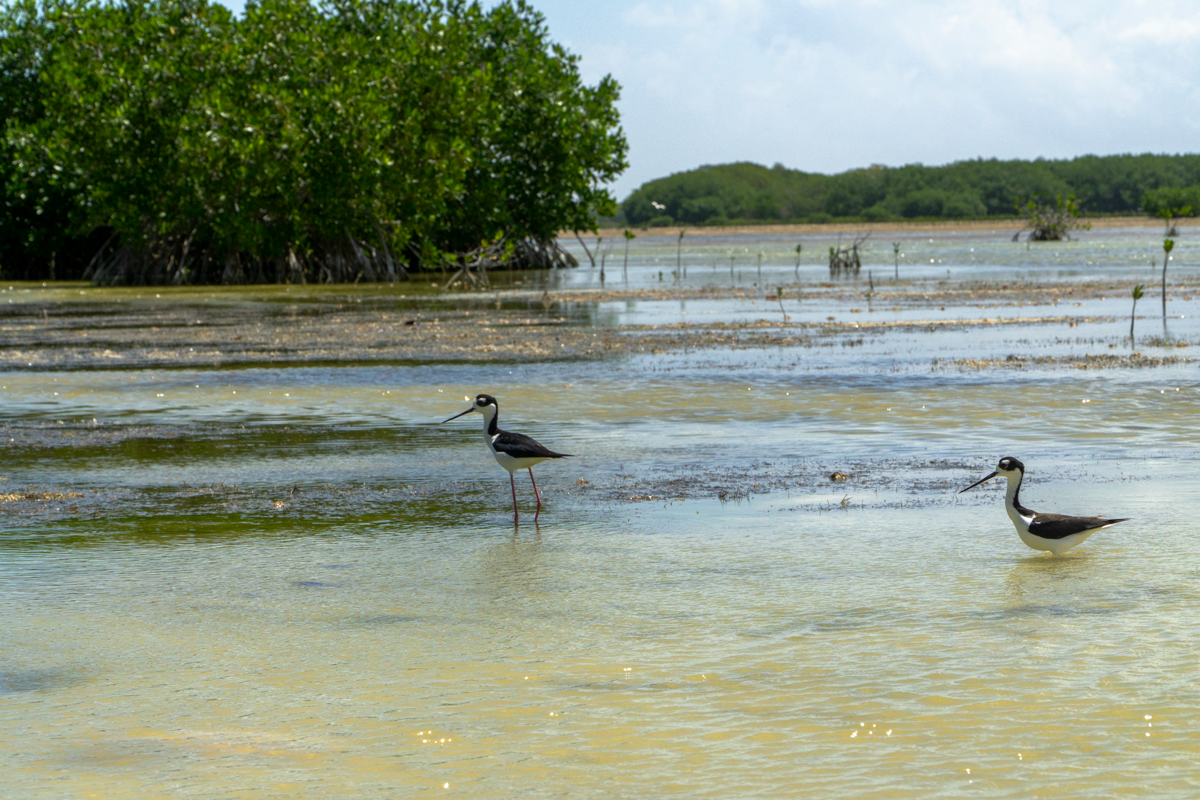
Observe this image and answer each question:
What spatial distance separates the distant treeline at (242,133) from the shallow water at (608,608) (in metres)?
27.8

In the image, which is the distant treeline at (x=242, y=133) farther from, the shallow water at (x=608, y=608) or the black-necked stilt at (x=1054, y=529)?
the black-necked stilt at (x=1054, y=529)

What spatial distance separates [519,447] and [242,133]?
32.9 m

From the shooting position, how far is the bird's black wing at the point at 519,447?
8148 mm

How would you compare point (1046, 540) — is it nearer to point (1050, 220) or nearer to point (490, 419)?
point (490, 419)

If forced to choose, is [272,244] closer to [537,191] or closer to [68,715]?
[537,191]

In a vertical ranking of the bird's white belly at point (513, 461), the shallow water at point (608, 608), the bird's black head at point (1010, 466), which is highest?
the bird's black head at point (1010, 466)

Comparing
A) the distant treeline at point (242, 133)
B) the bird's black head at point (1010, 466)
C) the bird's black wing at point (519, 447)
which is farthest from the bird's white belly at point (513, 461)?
the distant treeline at point (242, 133)

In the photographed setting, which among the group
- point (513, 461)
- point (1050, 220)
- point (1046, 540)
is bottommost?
point (1046, 540)

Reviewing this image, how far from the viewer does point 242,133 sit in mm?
38594

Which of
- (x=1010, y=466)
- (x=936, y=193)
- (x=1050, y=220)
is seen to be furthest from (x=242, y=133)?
(x=936, y=193)

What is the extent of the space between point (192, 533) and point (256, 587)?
1.50 m

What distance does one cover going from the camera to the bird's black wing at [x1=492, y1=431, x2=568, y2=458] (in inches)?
321

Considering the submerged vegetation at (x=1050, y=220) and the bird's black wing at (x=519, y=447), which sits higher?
the submerged vegetation at (x=1050, y=220)

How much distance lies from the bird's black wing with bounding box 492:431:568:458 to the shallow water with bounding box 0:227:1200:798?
0.45 metres
